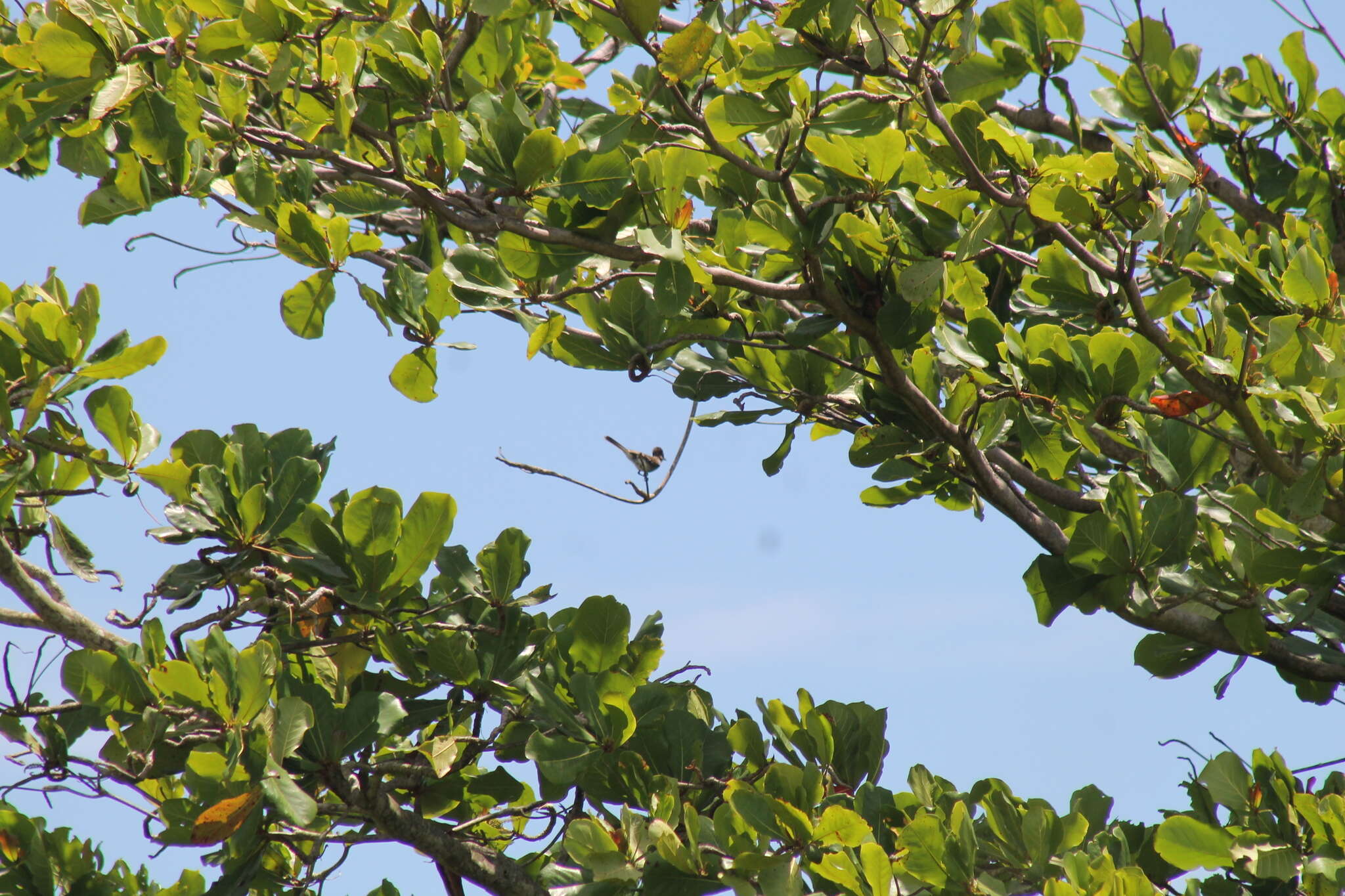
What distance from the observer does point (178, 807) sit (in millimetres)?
2455

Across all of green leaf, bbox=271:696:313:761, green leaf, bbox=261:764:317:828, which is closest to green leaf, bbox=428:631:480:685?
green leaf, bbox=271:696:313:761

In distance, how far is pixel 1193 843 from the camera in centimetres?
276

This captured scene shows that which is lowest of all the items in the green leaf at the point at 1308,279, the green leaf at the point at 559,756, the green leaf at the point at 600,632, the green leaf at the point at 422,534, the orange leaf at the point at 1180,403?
the green leaf at the point at 559,756

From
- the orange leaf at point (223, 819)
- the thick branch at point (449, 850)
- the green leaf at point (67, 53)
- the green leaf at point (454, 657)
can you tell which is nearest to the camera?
the green leaf at point (67, 53)

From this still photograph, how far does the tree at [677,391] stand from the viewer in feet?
8.25

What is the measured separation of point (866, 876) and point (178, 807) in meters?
1.49

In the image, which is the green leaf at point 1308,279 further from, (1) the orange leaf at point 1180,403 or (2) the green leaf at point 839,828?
(2) the green leaf at point 839,828

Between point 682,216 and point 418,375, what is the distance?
0.71 m

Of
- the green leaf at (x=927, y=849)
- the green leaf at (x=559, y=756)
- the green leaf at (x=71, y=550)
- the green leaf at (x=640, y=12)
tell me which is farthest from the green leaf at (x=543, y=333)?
the green leaf at (x=71, y=550)

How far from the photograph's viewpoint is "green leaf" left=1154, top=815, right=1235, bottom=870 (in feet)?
9.00

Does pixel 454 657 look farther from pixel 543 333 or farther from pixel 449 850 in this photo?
pixel 543 333

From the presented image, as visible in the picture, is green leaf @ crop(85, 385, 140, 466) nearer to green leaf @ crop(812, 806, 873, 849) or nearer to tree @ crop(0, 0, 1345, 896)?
tree @ crop(0, 0, 1345, 896)

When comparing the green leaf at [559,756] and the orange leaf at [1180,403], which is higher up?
the orange leaf at [1180,403]

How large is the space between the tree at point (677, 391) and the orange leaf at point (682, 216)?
0.03 metres
